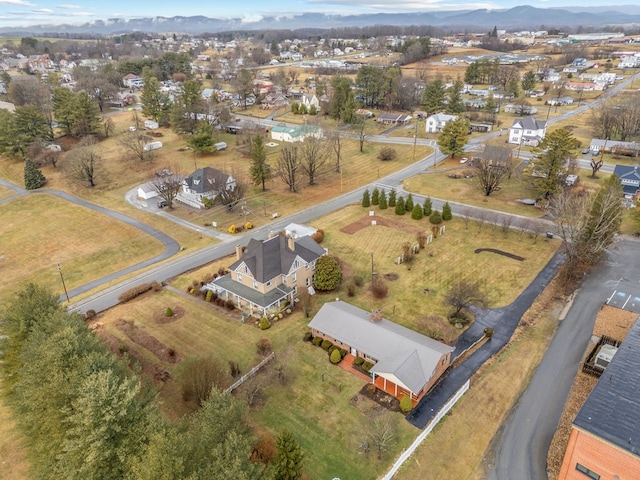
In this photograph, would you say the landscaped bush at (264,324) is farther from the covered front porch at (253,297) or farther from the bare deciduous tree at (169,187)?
the bare deciduous tree at (169,187)

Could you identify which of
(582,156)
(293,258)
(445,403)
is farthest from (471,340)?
(582,156)

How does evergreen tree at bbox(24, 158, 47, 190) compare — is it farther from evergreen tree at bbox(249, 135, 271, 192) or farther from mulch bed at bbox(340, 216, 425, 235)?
mulch bed at bbox(340, 216, 425, 235)

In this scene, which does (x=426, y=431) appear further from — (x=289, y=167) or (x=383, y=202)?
(x=289, y=167)

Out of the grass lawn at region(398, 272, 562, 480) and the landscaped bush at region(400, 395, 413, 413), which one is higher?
the landscaped bush at region(400, 395, 413, 413)

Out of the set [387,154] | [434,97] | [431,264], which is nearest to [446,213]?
[431,264]

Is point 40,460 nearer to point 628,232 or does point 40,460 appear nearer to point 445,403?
point 445,403

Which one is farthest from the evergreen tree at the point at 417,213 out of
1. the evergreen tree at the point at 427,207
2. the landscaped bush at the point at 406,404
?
the landscaped bush at the point at 406,404

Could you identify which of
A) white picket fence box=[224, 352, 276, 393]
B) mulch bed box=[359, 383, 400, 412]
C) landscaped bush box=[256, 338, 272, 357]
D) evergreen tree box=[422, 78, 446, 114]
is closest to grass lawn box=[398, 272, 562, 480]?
mulch bed box=[359, 383, 400, 412]
